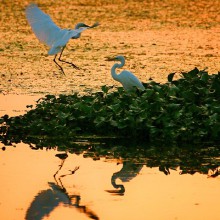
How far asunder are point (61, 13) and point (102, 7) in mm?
1153

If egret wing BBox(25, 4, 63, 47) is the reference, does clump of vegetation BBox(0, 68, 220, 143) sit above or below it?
below

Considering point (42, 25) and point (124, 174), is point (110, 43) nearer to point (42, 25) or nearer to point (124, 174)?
point (42, 25)

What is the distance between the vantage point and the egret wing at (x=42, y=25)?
10508 mm

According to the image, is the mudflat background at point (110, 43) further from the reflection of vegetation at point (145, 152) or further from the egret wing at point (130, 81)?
the reflection of vegetation at point (145, 152)

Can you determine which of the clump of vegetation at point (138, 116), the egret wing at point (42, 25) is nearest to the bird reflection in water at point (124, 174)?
the clump of vegetation at point (138, 116)

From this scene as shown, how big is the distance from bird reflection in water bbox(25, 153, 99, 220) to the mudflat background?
4294 mm

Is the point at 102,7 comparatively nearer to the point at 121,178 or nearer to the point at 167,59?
the point at 167,59

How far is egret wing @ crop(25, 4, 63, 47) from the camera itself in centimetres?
1051

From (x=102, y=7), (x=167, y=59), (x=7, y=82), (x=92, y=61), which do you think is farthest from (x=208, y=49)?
(x=102, y=7)

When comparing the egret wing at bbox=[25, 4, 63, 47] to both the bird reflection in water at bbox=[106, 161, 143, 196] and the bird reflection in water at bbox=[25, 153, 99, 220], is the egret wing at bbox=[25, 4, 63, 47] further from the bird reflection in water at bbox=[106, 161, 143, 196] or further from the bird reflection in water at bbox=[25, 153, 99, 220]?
the bird reflection in water at bbox=[25, 153, 99, 220]

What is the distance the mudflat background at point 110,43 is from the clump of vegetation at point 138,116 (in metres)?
2.01

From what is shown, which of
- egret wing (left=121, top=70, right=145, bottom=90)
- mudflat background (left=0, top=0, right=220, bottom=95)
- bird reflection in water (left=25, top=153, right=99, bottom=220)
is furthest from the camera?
mudflat background (left=0, top=0, right=220, bottom=95)

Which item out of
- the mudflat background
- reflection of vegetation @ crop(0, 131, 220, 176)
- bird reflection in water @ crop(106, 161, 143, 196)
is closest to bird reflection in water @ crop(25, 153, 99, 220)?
bird reflection in water @ crop(106, 161, 143, 196)

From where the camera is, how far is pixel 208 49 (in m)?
15.4
